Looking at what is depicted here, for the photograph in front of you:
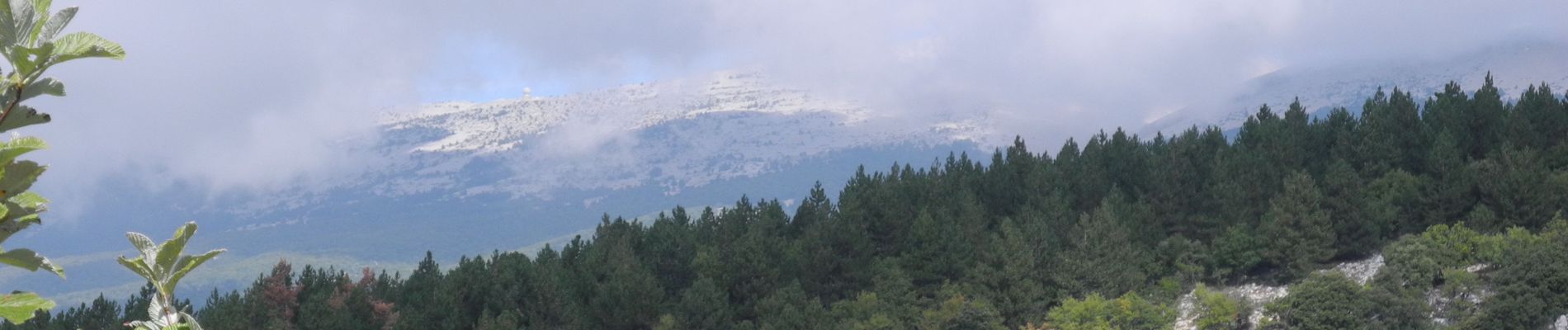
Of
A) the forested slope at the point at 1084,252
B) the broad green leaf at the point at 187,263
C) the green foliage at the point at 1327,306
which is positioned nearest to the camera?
the broad green leaf at the point at 187,263

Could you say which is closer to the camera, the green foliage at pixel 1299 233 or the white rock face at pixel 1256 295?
the white rock face at pixel 1256 295

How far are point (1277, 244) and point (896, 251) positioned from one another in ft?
73.0

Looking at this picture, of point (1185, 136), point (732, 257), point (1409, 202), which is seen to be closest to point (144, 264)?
point (732, 257)

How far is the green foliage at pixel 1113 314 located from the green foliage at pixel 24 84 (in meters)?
55.5

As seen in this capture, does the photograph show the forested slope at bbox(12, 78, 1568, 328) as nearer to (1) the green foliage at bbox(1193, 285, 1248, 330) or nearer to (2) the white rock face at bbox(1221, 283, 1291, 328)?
(1) the green foliage at bbox(1193, 285, 1248, 330)

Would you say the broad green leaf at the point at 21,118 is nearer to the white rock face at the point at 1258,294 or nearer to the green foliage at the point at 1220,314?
the green foliage at the point at 1220,314

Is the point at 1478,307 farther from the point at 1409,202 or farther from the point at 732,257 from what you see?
the point at 732,257

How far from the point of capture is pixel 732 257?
71.4 m

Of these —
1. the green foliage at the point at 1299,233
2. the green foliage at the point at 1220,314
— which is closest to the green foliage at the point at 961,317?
the green foliage at the point at 1220,314

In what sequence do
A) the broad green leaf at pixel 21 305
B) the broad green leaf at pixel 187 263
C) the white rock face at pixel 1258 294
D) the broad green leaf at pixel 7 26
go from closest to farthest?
the broad green leaf at pixel 7 26, the broad green leaf at pixel 21 305, the broad green leaf at pixel 187 263, the white rock face at pixel 1258 294

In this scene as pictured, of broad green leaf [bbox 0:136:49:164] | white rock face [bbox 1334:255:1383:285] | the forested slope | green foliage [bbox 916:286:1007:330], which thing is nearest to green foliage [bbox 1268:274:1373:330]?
the forested slope

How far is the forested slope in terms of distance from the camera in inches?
2329

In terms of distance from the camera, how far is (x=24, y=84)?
566 centimetres

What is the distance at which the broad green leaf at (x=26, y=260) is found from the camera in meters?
5.78
